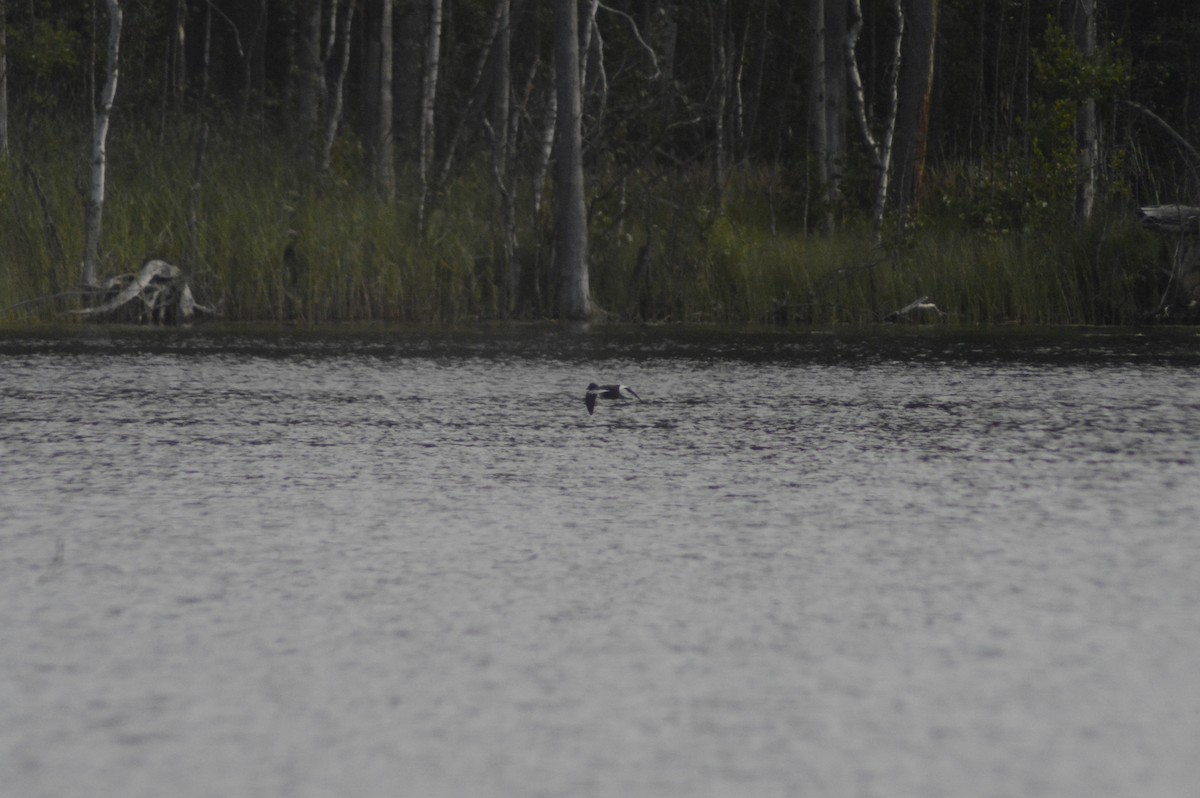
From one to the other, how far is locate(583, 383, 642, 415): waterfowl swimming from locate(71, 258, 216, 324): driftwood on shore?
299 inches

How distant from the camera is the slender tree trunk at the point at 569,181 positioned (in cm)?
1552

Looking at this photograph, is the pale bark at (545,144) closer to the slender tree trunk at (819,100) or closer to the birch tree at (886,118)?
the birch tree at (886,118)

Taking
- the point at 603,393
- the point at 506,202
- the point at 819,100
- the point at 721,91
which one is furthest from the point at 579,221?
the point at 721,91

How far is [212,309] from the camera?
49.0 feet

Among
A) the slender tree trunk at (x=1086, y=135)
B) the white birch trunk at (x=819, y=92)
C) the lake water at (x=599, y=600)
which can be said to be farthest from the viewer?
the white birch trunk at (x=819, y=92)

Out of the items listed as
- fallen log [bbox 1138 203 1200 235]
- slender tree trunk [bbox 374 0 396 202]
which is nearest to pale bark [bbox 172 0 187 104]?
slender tree trunk [bbox 374 0 396 202]

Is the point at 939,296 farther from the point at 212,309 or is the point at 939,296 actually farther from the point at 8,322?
the point at 8,322

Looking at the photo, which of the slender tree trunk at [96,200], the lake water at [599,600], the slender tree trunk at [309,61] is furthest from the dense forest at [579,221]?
the lake water at [599,600]

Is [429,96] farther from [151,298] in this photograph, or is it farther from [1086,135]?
[1086,135]

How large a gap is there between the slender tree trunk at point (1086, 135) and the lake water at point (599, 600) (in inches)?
383

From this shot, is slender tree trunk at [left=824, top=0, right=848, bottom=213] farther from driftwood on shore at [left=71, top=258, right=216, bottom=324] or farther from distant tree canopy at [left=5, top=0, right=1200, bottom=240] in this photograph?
driftwood on shore at [left=71, top=258, right=216, bottom=324]

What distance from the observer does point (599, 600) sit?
11.7ft

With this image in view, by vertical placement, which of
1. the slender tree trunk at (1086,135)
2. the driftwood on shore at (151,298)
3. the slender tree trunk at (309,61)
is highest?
the slender tree trunk at (309,61)

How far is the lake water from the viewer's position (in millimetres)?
2471
